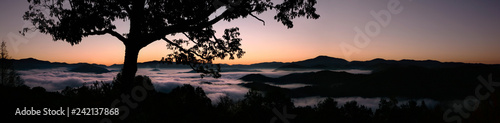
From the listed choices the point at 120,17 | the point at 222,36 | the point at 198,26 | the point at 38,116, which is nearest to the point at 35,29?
the point at 120,17

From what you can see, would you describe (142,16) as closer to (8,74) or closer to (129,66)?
(129,66)

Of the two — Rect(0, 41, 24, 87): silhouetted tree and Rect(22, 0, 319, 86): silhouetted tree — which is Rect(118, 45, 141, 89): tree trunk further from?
Rect(0, 41, 24, 87): silhouetted tree

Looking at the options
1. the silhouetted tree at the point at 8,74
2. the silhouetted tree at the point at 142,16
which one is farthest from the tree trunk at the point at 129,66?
the silhouetted tree at the point at 8,74

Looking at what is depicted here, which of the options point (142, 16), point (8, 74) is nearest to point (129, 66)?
point (142, 16)

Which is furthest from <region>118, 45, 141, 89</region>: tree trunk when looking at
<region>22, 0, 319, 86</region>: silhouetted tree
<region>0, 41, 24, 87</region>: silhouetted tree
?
<region>0, 41, 24, 87</region>: silhouetted tree

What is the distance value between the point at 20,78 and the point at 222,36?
2516 inches

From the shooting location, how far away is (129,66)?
13.6 m

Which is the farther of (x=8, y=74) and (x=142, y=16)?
(x=8, y=74)

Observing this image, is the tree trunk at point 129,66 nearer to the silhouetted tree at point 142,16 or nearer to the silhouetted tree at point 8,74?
the silhouetted tree at point 142,16

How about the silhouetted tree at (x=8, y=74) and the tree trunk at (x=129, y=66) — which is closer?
the tree trunk at (x=129, y=66)

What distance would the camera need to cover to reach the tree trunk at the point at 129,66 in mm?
13539

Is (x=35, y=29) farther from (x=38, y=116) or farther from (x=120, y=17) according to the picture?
(x=38, y=116)

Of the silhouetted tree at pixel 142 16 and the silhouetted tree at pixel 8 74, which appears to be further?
the silhouetted tree at pixel 8 74

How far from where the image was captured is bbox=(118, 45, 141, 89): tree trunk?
1354cm
